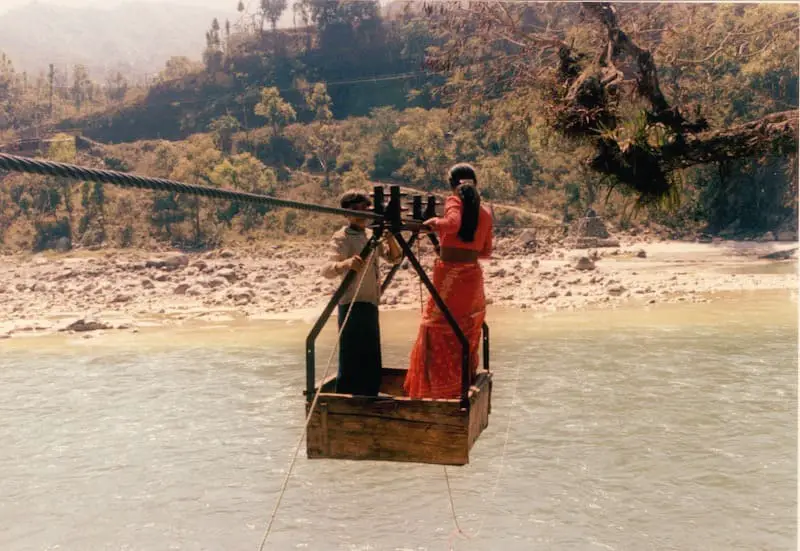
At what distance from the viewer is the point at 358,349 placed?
21.7 feet

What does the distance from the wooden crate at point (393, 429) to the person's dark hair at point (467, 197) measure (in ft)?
3.43

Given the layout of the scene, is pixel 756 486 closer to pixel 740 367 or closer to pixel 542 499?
pixel 542 499

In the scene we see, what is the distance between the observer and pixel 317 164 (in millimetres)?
63406

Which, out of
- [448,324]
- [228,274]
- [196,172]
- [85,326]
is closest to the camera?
[448,324]

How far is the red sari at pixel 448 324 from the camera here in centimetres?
635

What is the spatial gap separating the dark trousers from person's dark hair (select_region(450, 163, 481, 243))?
2.87 ft

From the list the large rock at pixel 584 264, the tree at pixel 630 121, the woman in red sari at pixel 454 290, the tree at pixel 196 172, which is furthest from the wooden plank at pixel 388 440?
the tree at pixel 196 172

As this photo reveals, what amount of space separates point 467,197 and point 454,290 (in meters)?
0.68

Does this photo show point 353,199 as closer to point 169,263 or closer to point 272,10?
point 169,263

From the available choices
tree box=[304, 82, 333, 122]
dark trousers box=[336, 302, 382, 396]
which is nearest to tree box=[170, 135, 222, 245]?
tree box=[304, 82, 333, 122]

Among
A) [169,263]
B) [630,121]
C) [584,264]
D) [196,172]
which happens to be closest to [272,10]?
[196,172]

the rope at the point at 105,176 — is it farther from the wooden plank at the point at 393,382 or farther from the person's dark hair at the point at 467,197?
the wooden plank at the point at 393,382

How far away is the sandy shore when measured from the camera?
24.5 metres

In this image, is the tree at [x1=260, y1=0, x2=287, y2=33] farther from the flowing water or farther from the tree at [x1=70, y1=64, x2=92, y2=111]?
the flowing water
